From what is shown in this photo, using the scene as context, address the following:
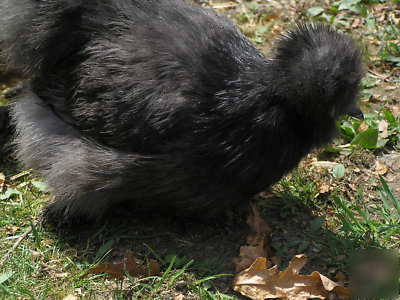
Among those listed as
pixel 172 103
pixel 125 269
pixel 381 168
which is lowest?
pixel 381 168

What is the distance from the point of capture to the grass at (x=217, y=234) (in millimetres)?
3371

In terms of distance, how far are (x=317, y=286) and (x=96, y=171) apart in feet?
4.42

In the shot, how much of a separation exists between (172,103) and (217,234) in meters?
0.90

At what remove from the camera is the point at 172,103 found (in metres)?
3.31

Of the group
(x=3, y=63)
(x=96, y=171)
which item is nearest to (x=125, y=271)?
(x=96, y=171)

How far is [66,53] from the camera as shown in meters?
3.69

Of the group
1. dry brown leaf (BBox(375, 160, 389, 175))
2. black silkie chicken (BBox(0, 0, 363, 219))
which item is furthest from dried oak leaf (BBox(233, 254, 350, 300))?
dry brown leaf (BBox(375, 160, 389, 175))

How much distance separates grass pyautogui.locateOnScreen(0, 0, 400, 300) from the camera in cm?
337

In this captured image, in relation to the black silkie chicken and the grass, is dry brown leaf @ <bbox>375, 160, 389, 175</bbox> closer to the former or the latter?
the grass

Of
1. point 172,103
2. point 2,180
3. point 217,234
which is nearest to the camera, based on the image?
point 172,103

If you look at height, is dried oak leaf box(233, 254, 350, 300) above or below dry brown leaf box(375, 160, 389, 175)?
above

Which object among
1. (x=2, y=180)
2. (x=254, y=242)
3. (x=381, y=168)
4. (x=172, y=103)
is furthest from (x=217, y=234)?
(x=2, y=180)

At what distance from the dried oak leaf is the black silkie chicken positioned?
415 millimetres

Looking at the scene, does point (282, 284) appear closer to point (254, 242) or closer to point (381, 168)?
point (254, 242)
